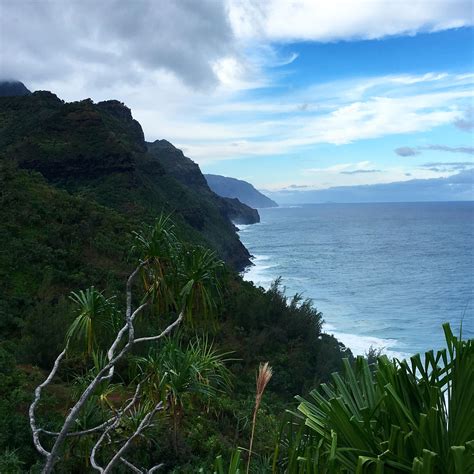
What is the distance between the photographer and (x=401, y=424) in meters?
3.35

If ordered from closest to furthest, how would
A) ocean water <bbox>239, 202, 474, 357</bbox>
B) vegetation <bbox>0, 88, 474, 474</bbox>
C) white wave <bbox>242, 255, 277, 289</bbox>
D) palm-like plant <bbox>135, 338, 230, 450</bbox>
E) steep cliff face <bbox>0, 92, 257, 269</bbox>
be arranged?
vegetation <bbox>0, 88, 474, 474</bbox>
palm-like plant <bbox>135, 338, 230, 450</bbox>
ocean water <bbox>239, 202, 474, 357</bbox>
steep cliff face <bbox>0, 92, 257, 269</bbox>
white wave <bbox>242, 255, 277, 289</bbox>

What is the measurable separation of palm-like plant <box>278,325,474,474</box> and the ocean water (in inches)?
761

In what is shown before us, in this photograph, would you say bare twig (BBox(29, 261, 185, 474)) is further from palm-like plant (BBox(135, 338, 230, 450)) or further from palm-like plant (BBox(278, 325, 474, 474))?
palm-like plant (BBox(278, 325, 474, 474))

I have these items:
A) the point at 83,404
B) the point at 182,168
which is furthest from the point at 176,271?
the point at 182,168

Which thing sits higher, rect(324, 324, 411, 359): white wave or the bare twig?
the bare twig

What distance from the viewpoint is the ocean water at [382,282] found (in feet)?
131

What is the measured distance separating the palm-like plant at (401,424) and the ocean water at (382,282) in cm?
1933

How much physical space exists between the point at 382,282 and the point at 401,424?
63000mm

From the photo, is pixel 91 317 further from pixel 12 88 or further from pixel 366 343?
pixel 12 88

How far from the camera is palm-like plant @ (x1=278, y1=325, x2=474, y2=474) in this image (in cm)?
312

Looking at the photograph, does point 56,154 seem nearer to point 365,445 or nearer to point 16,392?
point 16,392

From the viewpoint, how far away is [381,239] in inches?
4577

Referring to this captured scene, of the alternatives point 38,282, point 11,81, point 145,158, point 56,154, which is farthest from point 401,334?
point 11,81

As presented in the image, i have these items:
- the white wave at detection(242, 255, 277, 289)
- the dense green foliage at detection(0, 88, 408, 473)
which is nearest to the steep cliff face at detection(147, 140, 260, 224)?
the white wave at detection(242, 255, 277, 289)
